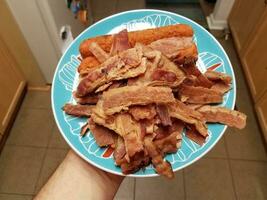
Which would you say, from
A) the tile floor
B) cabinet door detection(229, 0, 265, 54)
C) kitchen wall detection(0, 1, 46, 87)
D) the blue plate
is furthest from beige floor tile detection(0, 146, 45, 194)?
cabinet door detection(229, 0, 265, 54)

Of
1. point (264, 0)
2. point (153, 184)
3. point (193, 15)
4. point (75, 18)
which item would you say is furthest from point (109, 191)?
point (193, 15)

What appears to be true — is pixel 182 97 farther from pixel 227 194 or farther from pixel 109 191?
pixel 227 194

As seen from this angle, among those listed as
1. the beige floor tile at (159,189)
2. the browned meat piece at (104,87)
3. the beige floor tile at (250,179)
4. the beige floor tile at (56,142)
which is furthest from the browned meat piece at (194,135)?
the beige floor tile at (56,142)

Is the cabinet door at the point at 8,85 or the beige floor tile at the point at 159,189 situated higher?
the cabinet door at the point at 8,85

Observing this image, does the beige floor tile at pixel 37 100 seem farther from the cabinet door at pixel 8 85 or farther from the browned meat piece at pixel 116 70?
the browned meat piece at pixel 116 70

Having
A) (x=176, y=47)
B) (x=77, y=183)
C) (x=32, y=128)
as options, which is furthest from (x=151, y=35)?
(x=32, y=128)

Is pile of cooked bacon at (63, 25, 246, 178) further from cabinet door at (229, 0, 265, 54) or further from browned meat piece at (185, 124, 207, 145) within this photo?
cabinet door at (229, 0, 265, 54)
